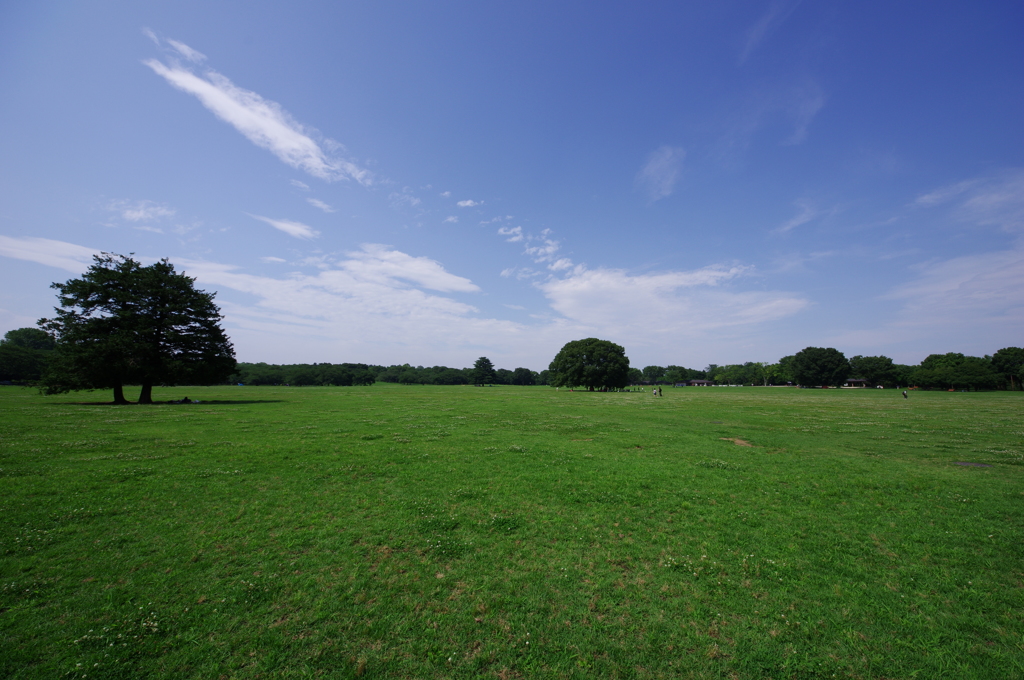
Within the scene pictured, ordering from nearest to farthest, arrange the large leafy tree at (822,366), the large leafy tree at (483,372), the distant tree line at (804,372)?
1. the distant tree line at (804,372)
2. the large leafy tree at (822,366)
3. the large leafy tree at (483,372)

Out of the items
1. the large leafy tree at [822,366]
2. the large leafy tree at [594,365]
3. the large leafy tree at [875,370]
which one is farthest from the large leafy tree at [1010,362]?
the large leafy tree at [594,365]

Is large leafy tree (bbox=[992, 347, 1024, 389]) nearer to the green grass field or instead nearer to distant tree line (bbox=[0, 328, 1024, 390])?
distant tree line (bbox=[0, 328, 1024, 390])

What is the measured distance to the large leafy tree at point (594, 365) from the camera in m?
94.7

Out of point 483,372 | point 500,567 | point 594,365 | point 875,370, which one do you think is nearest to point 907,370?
point 875,370

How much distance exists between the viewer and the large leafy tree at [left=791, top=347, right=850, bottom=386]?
14150 cm

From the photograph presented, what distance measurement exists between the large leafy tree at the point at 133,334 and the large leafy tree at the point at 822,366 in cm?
18655

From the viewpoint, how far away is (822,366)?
143 m

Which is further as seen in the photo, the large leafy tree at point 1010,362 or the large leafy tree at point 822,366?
the large leafy tree at point 822,366

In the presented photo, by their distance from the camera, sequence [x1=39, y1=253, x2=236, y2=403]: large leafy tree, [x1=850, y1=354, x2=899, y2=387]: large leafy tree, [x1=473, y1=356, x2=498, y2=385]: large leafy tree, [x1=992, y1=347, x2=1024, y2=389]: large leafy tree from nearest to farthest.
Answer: [x1=39, y1=253, x2=236, y2=403]: large leafy tree < [x1=992, y1=347, x2=1024, y2=389]: large leafy tree < [x1=850, y1=354, x2=899, y2=387]: large leafy tree < [x1=473, y1=356, x2=498, y2=385]: large leafy tree

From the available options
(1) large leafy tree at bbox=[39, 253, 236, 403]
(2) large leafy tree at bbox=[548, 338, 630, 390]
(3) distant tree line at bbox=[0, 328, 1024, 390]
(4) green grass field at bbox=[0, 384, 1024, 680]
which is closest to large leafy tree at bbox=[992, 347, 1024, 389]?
(3) distant tree line at bbox=[0, 328, 1024, 390]

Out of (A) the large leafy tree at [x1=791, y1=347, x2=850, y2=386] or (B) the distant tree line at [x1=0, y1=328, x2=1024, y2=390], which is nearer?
(B) the distant tree line at [x1=0, y1=328, x2=1024, y2=390]

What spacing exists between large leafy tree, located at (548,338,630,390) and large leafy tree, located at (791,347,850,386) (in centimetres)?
10114

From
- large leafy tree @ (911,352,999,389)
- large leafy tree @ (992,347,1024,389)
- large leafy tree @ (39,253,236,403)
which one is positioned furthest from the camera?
large leafy tree @ (992,347,1024,389)

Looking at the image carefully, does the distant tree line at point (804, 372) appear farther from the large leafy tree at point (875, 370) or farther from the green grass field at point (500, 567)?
the green grass field at point (500, 567)
